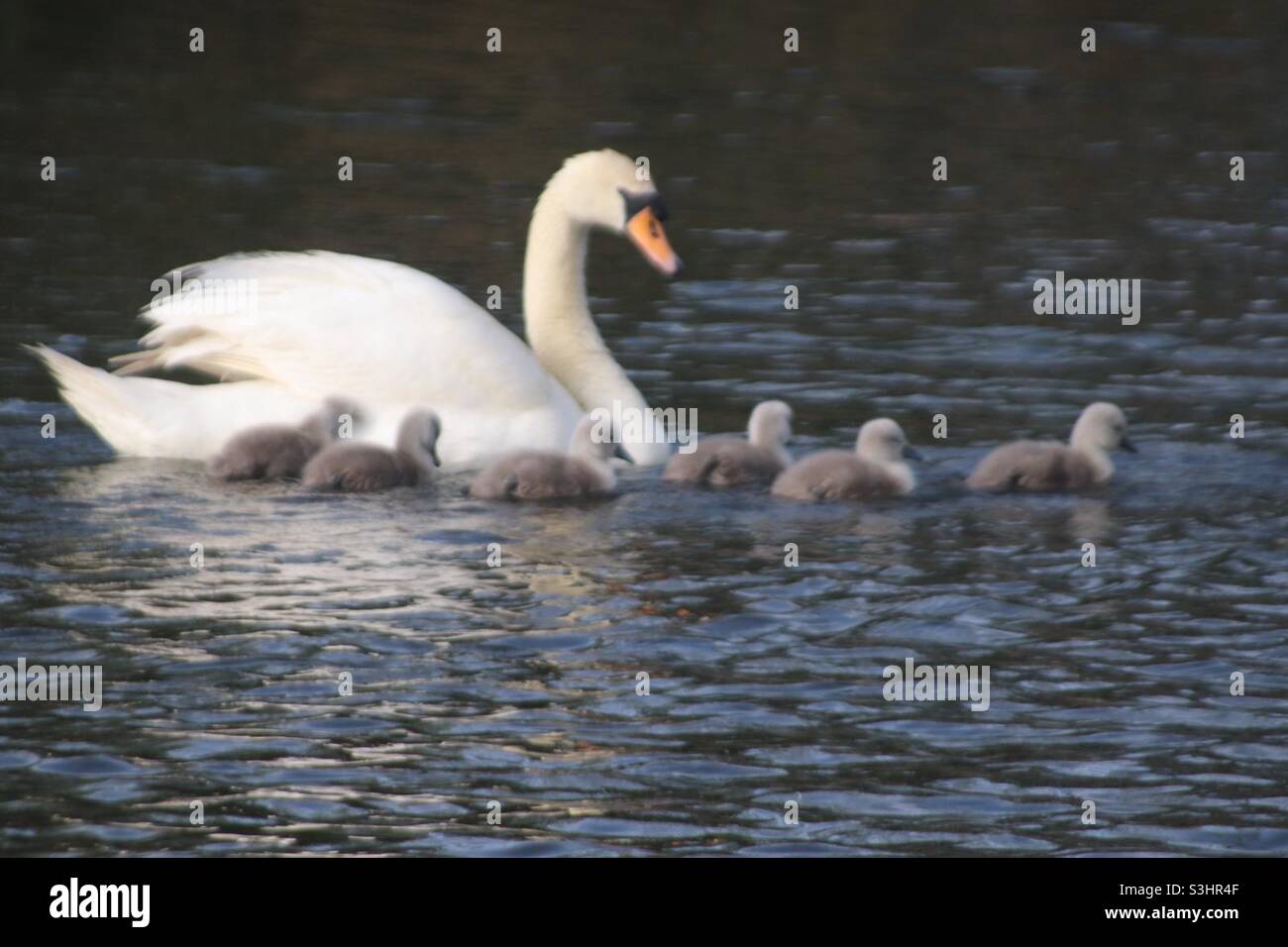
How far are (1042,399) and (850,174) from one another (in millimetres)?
6363

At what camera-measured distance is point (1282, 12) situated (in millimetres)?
26328

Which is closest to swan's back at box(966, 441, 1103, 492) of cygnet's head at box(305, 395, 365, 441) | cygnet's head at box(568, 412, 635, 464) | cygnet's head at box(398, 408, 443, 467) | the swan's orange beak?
cygnet's head at box(568, 412, 635, 464)

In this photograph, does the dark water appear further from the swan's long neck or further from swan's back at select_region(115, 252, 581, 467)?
the swan's long neck

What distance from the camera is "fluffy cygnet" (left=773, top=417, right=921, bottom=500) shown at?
11.2 metres

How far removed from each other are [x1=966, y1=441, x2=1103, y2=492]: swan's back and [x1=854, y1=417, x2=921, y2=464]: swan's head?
339mm

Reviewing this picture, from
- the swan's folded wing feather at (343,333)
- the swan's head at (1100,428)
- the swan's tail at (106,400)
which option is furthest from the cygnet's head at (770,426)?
the swan's tail at (106,400)

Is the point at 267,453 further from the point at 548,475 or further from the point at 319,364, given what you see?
the point at 548,475

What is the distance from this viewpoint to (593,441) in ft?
37.1

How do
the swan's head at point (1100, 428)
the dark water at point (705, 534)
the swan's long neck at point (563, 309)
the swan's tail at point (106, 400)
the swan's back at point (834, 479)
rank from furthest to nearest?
the swan's long neck at point (563, 309)
the swan's head at point (1100, 428)
the swan's tail at point (106, 400)
the swan's back at point (834, 479)
the dark water at point (705, 534)

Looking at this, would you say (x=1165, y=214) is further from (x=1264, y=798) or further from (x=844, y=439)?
(x=1264, y=798)

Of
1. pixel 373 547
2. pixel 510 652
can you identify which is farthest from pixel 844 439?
pixel 510 652

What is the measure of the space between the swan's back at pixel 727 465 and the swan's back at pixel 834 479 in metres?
0.17

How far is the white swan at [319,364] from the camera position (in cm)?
1158

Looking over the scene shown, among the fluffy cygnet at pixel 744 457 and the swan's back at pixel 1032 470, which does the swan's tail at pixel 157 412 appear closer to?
the fluffy cygnet at pixel 744 457
